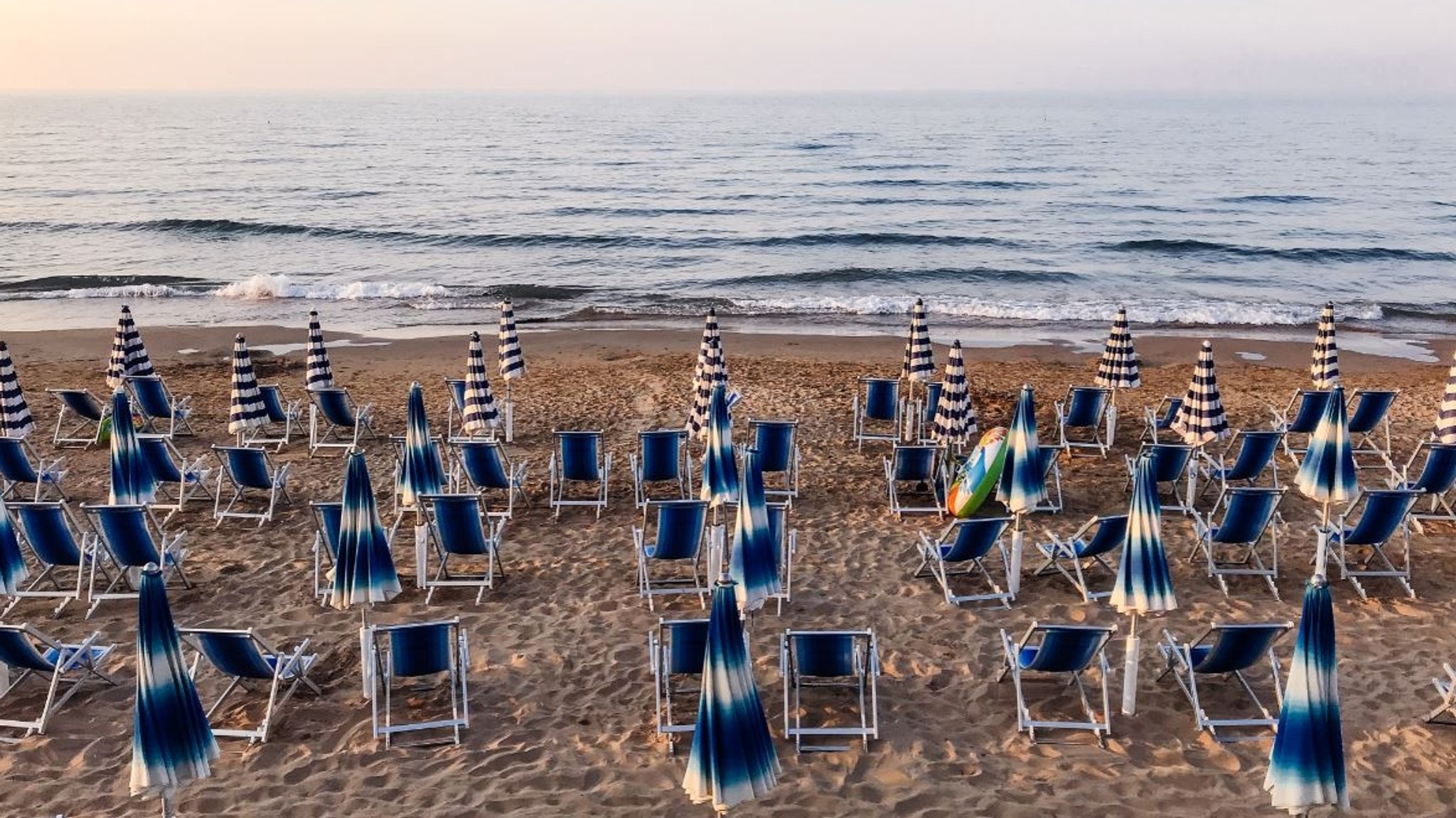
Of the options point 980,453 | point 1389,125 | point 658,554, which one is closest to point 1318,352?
point 980,453

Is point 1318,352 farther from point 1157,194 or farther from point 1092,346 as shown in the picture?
point 1157,194

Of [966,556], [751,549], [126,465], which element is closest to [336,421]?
[126,465]

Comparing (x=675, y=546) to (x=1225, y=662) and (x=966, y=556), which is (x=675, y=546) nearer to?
(x=966, y=556)

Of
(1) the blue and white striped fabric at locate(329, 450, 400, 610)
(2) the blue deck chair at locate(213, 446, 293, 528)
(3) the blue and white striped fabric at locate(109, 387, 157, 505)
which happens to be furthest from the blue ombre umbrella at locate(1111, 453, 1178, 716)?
(2) the blue deck chair at locate(213, 446, 293, 528)

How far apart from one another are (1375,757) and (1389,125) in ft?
339

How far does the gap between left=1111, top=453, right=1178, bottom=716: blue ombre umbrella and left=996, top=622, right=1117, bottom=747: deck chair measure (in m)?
0.28

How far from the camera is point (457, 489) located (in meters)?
10.5

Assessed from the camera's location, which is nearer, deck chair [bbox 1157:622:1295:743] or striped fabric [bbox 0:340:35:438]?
deck chair [bbox 1157:622:1295:743]

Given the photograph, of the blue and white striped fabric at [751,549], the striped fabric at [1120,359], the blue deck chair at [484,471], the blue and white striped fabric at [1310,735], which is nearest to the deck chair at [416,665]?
the blue and white striped fabric at [751,549]

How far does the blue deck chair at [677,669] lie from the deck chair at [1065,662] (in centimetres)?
192

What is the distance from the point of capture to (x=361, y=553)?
636cm

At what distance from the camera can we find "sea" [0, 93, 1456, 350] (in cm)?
2466

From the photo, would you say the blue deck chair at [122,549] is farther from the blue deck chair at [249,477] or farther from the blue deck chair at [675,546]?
the blue deck chair at [675,546]

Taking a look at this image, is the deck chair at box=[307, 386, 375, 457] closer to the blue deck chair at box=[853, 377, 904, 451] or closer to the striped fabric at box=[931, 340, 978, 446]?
the blue deck chair at box=[853, 377, 904, 451]
